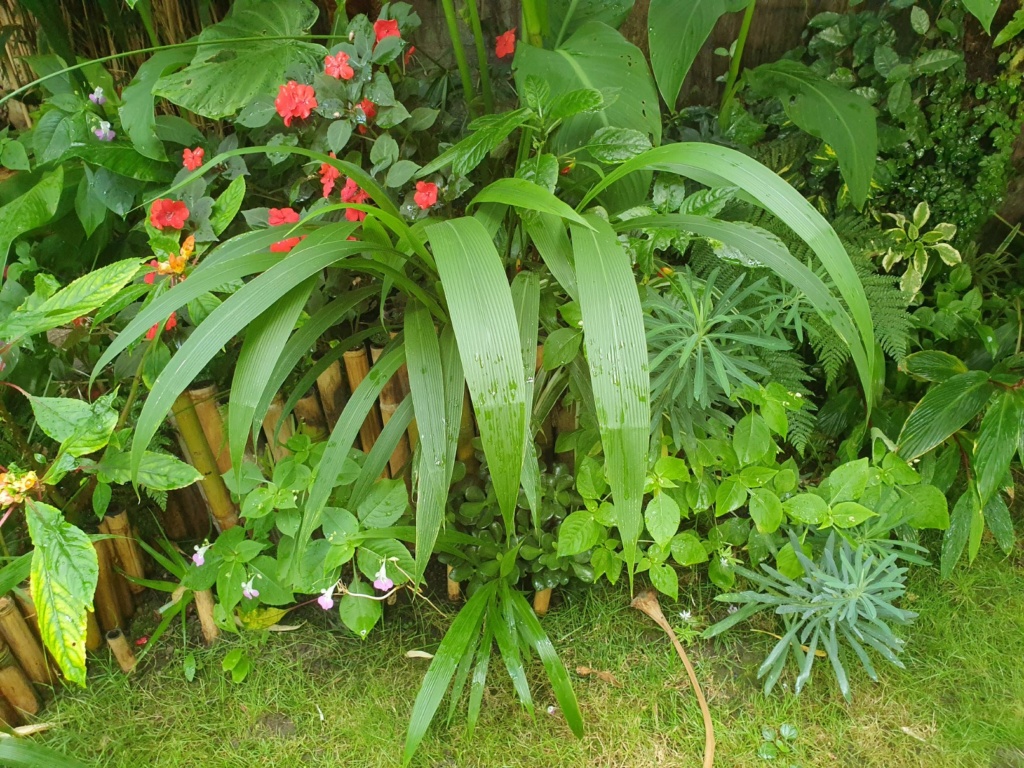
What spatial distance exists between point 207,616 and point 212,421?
0.34 m

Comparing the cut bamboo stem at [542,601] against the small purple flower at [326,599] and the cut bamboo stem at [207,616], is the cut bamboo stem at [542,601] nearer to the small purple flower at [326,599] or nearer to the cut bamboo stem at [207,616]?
the small purple flower at [326,599]

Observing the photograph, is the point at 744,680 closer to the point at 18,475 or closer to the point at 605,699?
the point at 605,699

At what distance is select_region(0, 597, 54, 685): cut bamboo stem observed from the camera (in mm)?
1038

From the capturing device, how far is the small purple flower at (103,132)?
1127 mm

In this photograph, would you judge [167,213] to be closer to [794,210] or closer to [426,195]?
[426,195]

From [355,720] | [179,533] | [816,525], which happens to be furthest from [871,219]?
[179,533]

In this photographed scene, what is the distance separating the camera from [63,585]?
0.83 m

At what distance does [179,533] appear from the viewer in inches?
53.6

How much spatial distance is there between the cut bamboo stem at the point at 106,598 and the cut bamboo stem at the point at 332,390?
0.43m

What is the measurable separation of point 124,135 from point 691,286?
96 centimetres

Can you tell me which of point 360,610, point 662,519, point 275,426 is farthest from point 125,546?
point 662,519

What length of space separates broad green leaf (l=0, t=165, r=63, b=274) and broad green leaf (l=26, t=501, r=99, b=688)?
1.46 feet

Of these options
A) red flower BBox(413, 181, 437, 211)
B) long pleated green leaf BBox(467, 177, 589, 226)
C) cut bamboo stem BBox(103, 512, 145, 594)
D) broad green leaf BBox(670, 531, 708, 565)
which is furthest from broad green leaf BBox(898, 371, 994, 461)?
cut bamboo stem BBox(103, 512, 145, 594)

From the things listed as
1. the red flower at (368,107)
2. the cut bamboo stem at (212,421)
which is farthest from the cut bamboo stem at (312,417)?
the red flower at (368,107)
